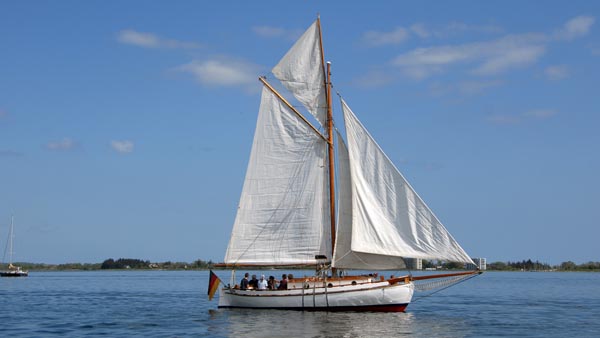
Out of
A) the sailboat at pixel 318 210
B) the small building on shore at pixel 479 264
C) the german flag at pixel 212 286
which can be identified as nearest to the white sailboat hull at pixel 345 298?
the sailboat at pixel 318 210

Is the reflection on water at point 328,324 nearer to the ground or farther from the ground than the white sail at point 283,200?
nearer to the ground

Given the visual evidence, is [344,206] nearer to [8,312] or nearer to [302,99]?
[302,99]

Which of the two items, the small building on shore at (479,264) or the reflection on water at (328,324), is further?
the small building on shore at (479,264)

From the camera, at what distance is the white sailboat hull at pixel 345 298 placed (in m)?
44.4

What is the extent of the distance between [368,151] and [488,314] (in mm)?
13835

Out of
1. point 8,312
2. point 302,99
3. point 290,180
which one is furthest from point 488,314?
point 8,312

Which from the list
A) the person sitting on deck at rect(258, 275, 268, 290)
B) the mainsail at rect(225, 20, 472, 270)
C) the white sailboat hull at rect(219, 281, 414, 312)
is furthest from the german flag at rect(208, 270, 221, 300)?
the white sailboat hull at rect(219, 281, 414, 312)

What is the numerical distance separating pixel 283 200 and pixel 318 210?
2.34 m

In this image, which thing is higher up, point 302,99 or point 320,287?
point 302,99

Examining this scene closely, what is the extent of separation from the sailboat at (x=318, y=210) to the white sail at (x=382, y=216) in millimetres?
61

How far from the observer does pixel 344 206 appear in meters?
46.4

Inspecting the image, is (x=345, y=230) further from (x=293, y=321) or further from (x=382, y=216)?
(x=293, y=321)

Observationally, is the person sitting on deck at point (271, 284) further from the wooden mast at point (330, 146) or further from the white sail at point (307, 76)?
the white sail at point (307, 76)

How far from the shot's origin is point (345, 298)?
147ft
